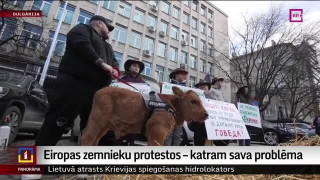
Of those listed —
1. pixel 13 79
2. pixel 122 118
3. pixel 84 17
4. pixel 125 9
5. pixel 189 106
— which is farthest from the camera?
pixel 125 9

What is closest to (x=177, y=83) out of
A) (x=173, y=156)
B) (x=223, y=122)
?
(x=223, y=122)

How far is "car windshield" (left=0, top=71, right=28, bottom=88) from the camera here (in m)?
1.17

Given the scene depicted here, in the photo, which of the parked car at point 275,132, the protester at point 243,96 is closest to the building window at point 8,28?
the protester at point 243,96

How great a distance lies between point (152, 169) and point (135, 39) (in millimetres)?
745

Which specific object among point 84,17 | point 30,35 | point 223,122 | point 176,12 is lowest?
point 223,122

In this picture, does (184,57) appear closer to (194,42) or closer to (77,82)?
(194,42)

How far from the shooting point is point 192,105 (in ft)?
3.67

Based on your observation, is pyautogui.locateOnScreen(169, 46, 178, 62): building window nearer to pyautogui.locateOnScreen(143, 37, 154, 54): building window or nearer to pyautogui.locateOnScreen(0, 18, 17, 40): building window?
pyautogui.locateOnScreen(143, 37, 154, 54): building window

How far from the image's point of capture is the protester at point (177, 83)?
41.2 inches

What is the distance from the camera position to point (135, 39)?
1.31 m

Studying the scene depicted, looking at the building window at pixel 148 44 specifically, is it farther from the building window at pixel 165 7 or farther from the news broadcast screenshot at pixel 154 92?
the building window at pixel 165 7

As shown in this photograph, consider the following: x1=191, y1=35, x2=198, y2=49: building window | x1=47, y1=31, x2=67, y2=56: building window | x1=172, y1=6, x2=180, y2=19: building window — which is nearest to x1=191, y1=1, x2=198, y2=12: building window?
x1=172, y1=6, x2=180, y2=19: building window

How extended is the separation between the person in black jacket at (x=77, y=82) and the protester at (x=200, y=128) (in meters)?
0.49

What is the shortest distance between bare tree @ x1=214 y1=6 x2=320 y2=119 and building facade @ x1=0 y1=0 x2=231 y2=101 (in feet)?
0.39
